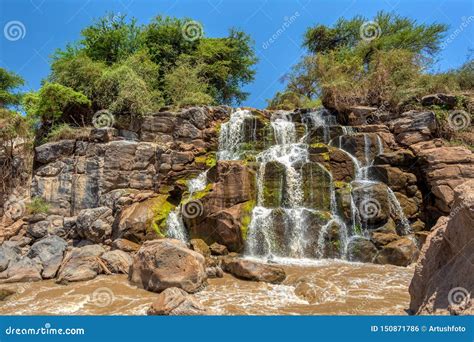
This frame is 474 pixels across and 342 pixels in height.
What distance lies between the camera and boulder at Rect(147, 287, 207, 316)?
16.9 feet

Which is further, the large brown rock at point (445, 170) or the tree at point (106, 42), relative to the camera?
the tree at point (106, 42)

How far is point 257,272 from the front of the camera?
Result: 7.70m

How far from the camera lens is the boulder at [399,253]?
9.02 m

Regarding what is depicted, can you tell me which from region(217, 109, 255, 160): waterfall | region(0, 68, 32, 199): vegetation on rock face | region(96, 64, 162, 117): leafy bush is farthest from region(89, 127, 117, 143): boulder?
region(217, 109, 255, 160): waterfall

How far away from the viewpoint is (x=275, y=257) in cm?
1012

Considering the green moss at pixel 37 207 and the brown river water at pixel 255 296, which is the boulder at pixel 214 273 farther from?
the green moss at pixel 37 207

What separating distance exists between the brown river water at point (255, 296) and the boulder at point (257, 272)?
0.19 meters

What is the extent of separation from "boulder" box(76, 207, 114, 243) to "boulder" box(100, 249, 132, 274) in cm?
264

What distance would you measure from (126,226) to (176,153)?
4.29 m

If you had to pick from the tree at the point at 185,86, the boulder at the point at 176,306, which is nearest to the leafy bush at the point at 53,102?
the tree at the point at 185,86

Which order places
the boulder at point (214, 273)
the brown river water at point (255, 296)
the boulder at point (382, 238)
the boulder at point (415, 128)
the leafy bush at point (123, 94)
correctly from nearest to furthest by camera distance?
the brown river water at point (255, 296)
the boulder at point (214, 273)
the boulder at point (382, 238)
the boulder at point (415, 128)
the leafy bush at point (123, 94)

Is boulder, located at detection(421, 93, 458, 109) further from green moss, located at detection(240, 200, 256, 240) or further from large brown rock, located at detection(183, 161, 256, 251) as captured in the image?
green moss, located at detection(240, 200, 256, 240)

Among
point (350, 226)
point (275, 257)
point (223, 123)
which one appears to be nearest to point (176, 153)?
point (223, 123)

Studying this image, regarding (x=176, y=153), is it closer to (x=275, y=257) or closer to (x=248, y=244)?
(x=248, y=244)
